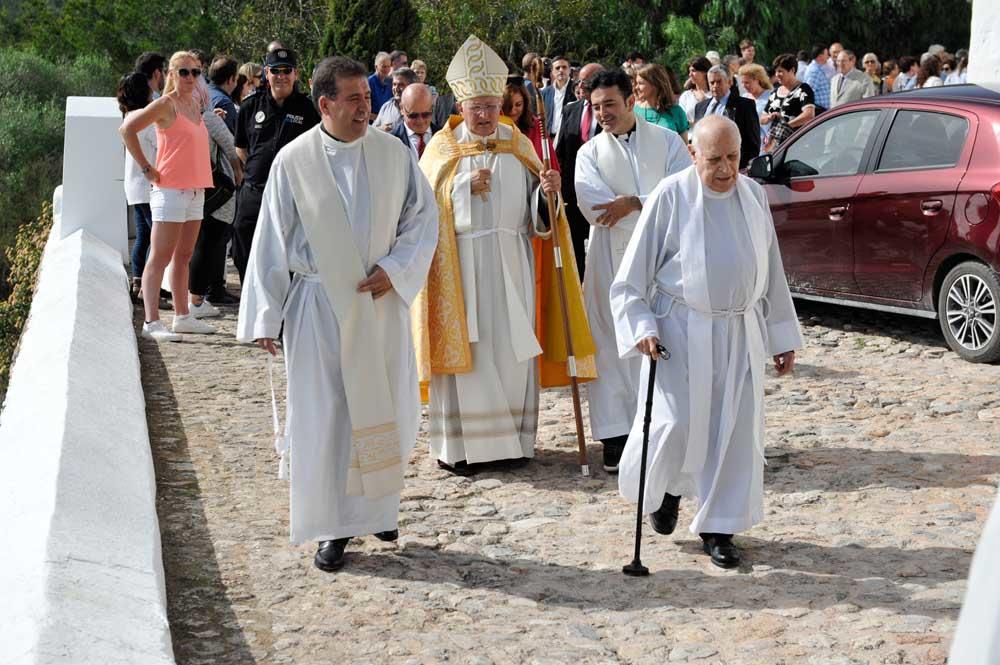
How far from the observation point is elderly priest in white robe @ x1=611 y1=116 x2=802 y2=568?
6086 mm

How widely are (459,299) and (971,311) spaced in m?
3.81

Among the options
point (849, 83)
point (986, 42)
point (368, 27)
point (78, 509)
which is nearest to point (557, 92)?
point (849, 83)

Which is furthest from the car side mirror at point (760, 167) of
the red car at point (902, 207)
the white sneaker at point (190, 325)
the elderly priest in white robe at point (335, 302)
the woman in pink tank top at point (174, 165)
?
the elderly priest in white robe at point (335, 302)

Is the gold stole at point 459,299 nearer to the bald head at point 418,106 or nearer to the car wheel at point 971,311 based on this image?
the bald head at point 418,106

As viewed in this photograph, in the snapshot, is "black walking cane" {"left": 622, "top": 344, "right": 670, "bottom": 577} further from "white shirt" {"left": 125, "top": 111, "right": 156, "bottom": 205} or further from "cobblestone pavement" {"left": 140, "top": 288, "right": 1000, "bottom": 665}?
"white shirt" {"left": 125, "top": 111, "right": 156, "bottom": 205}

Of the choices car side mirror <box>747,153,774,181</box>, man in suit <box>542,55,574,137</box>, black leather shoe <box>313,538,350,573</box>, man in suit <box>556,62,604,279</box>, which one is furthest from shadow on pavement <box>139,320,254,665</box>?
man in suit <box>542,55,574,137</box>

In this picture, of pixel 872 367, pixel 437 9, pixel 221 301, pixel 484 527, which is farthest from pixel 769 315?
pixel 437 9

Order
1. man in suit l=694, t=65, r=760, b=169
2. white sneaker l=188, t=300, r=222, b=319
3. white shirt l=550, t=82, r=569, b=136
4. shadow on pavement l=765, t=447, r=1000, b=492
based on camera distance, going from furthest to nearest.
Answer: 1. white shirt l=550, t=82, r=569, b=136
2. man in suit l=694, t=65, r=760, b=169
3. white sneaker l=188, t=300, r=222, b=319
4. shadow on pavement l=765, t=447, r=1000, b=492

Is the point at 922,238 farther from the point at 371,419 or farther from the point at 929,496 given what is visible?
the point at 371,419

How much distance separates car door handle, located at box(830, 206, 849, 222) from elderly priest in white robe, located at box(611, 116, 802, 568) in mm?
4551

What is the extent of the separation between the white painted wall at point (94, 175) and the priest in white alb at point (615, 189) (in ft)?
18.3

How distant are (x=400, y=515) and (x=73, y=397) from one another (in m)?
1.56

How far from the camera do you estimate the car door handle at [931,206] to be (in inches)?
386

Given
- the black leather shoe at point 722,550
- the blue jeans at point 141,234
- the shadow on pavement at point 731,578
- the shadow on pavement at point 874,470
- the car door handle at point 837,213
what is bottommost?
the shadow on pavement at point 731,578
